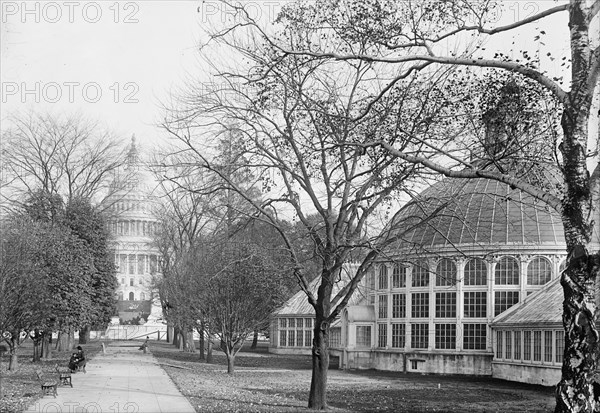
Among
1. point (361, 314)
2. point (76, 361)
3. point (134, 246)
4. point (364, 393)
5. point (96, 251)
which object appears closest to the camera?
point (364, 393)

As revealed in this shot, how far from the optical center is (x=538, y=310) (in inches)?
1523

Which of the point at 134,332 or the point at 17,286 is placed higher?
the point at 17,286

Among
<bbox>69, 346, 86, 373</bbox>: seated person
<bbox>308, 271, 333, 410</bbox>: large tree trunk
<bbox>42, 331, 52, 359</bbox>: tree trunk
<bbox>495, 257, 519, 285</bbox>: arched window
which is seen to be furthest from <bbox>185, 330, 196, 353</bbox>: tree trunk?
<bbox>308, 271, 333, 410</bbox>: large tree trunk

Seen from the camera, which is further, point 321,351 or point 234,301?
point 234,301

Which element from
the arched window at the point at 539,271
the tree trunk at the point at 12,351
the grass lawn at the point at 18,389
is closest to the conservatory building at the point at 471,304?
the arched window at the point at 539,271

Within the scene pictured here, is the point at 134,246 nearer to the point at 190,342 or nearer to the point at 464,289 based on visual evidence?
the point at 190,342

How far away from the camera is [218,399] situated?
22.3 meters

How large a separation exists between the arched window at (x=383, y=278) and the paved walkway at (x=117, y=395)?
19.0 meters

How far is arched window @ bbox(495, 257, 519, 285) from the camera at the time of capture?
43344 mm

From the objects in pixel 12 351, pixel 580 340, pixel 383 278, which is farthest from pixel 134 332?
pixel 580 340

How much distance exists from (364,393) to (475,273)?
53.6 feet

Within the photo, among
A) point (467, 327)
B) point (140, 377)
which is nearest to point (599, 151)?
point (140, 377)

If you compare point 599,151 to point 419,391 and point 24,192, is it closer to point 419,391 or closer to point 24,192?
point 419,391

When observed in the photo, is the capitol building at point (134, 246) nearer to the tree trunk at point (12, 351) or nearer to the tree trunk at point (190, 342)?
the tree trunk at point (190, 342)
